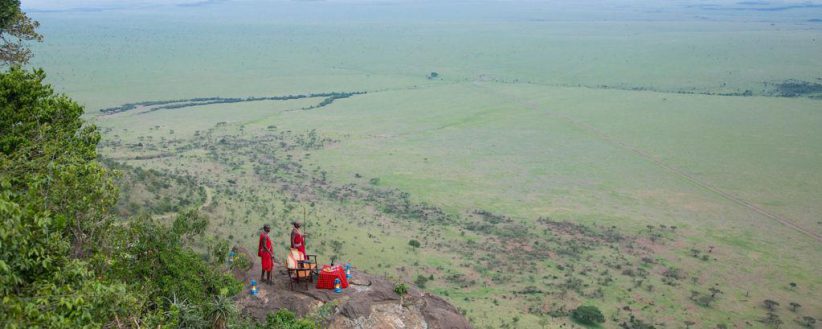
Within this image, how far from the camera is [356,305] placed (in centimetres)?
1043

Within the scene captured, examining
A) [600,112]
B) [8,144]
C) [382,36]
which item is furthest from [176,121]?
[382,36]

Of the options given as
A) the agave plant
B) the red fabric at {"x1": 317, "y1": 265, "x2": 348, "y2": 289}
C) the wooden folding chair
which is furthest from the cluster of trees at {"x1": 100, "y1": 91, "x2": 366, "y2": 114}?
the agave plant

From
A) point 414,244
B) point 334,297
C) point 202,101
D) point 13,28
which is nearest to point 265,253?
point 334,297

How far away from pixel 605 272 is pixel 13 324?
1760cm

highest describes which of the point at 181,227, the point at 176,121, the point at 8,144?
the point at 8,144

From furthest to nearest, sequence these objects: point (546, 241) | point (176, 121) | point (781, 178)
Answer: point (176, 121)
point (781, 178)
point (546, 241)

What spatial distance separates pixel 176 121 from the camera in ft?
152

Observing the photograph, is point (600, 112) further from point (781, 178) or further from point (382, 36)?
point (382, 36)

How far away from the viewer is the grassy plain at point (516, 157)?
20.8 metres

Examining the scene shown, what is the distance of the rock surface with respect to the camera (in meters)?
10.3

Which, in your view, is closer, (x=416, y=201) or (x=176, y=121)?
(x=416, y=201)

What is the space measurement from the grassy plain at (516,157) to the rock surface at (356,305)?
5.12 meters

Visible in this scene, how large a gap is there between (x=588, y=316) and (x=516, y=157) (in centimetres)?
2115

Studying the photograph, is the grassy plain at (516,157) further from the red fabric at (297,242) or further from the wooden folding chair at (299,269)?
the wooden folding chair at (299,269)
